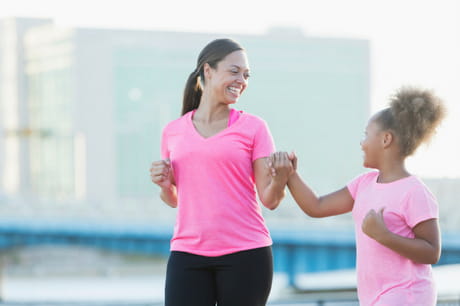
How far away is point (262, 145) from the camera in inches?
123

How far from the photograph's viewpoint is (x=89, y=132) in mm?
52406

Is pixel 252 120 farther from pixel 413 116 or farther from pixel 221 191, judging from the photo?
A: pixel 413 116

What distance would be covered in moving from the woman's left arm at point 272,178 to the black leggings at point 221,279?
0.61ft

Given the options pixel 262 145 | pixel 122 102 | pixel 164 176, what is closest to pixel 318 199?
pixel 262 145

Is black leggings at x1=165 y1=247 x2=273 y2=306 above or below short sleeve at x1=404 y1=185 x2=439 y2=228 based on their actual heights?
below

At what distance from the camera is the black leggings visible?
121 inches

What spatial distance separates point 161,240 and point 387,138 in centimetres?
1341

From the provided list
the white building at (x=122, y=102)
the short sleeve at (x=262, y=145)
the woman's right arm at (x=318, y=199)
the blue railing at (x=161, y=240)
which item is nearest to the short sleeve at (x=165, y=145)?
the short sleeve at (x=262, y=145)

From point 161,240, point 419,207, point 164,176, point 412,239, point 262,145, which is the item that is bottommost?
point 161,240

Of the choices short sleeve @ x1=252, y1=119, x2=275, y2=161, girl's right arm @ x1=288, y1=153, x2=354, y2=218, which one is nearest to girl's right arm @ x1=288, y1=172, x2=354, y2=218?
girl's right arm @ x1=288, y1=153, x2=354, y2=218

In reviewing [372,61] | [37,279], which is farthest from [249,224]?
[372,61]

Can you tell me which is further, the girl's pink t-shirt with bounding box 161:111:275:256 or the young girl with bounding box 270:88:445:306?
the girl's pink t-shirt with bounding box 161:111:275:256

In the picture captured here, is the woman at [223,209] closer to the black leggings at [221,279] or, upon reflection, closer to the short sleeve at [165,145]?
the black leggings at [221,279]

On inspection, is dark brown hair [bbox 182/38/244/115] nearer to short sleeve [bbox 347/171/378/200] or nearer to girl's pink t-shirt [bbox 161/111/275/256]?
girl's pink t-shirt [bbox 161/111/275/256]
